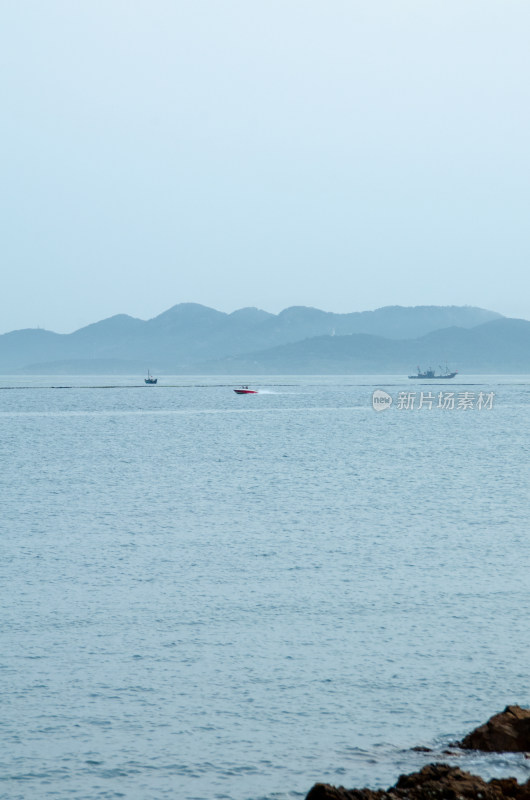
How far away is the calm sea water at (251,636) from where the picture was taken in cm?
1595

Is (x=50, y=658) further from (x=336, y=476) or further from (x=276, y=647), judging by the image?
(x=336, y=476)

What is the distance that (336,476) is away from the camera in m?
70.2

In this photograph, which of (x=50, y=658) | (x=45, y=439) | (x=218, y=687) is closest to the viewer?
(x=218, y=687)

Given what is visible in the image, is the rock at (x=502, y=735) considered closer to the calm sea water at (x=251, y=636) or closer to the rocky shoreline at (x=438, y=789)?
the calm sea water at (x=251, y=636)

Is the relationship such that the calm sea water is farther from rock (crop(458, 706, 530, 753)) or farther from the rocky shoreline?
the rocky shoreline

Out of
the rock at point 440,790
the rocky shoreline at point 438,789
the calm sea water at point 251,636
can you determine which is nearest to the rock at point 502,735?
the calm sea water at point 251,636

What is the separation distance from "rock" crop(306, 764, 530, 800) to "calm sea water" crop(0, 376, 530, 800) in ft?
4.70

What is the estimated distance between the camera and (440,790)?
514 inches

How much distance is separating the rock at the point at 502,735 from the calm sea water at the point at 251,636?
30 centimetres

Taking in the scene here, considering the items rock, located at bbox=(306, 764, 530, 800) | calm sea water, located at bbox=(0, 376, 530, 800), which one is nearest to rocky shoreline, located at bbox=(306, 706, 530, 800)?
rock, located at bbox=(306, 764, 530, 800)

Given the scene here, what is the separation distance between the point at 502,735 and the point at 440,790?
10.8ft

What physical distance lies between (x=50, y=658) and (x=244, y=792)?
814 cm

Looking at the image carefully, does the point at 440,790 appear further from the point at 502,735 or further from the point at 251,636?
the point at 251,636

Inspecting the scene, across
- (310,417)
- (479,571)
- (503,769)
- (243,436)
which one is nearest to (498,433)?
(243,436)
